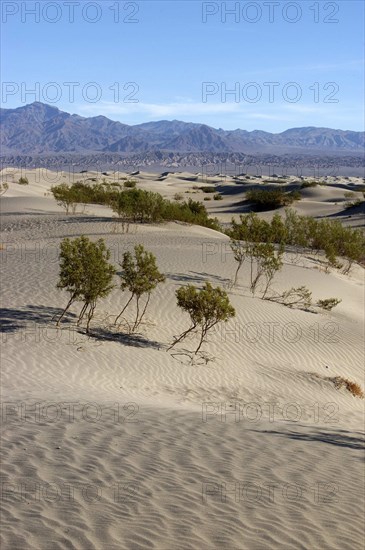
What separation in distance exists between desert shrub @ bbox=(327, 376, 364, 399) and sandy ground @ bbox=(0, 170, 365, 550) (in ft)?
0.85

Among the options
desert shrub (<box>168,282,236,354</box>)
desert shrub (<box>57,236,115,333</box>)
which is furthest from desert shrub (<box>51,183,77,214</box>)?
desert shrub (<box>168,282,236,354</box>)

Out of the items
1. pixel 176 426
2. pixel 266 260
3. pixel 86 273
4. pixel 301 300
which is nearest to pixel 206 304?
pixel 86 273

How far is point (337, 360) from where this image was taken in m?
13.9

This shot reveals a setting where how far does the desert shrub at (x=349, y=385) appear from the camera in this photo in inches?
475

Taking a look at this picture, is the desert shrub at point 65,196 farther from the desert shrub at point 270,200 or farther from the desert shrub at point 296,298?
the desert shrub at point 270,200

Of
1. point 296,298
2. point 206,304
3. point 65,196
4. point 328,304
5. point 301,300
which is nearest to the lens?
point 206,304

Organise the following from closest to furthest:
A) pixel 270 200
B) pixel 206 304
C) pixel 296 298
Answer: pixel 206 304
pixel 296 298
pixel 270 200

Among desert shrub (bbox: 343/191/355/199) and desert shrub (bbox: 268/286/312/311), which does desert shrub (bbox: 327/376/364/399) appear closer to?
desert shrub (bbox: 268/286/312/311)

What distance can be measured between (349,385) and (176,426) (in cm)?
541

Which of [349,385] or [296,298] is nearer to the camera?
[349,385]

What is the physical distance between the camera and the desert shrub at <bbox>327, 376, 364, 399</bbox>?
12.1 meters

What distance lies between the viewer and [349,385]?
1226 centimetres

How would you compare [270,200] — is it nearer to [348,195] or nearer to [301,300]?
[348,195]

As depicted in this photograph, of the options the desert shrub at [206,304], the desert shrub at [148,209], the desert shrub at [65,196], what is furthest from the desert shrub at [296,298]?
the desert shrub at [65,196]
